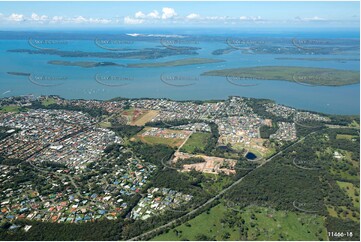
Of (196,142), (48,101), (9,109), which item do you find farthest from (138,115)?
(9,109)

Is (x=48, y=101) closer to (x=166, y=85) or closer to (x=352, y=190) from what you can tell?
(x=166, y=85)

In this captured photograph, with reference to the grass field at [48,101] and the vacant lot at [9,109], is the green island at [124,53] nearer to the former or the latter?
the grass field at [48,101]

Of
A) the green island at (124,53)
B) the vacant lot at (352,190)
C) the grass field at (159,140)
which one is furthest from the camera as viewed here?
the green island at (124,53)

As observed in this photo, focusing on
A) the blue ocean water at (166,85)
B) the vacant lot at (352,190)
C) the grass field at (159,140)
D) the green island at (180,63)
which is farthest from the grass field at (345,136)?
the green island at (180,63)

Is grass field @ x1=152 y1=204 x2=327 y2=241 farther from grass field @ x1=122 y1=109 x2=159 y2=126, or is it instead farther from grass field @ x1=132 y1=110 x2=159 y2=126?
grass field @ x1=122 y1=109 x2=159 y2=126

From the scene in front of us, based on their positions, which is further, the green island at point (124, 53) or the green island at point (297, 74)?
the green island at point (124, 53)

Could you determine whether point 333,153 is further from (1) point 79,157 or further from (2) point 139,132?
(1) point 79,157

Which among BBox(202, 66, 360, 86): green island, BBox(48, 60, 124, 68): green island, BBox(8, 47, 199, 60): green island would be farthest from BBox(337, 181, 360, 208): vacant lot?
BBox(8, 47, 199, 60): green island
